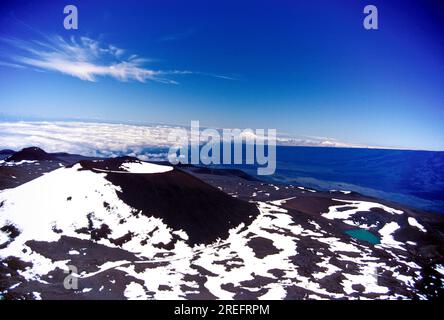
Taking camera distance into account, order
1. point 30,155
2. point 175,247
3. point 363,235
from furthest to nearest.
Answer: point 30,155
point 363,235
point 175,247

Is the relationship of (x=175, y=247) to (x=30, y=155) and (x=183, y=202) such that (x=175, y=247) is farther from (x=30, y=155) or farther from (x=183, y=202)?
(x=30, y=155)

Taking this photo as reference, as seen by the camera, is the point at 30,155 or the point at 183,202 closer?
the point at 183,202

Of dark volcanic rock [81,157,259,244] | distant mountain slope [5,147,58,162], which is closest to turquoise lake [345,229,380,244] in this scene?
dark volcanic rock [81,157,259,244]

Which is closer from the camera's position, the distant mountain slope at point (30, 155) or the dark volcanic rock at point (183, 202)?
the dark volcanic rock at point (183, 202)

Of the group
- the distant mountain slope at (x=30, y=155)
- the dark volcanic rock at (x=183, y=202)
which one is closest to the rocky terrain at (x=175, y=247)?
the dark volcanic rock at (x=183, y=202)

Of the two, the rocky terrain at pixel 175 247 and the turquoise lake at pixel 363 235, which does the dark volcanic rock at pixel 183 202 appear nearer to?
the rocky terrain at pixel 175 247

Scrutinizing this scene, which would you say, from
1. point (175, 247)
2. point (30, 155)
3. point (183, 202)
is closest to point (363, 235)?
point (183, 202)
